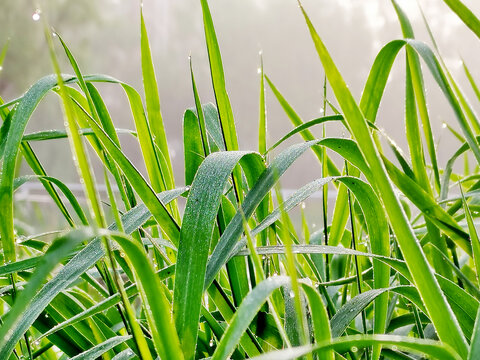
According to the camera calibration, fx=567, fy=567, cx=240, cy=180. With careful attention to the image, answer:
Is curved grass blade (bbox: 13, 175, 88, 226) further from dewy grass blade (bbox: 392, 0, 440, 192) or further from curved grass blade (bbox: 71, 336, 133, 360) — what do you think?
dewy grass blade (bbox: 392, 0, 440, 192)

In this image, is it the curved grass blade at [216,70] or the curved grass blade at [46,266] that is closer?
the curved grass blade at [46,266]

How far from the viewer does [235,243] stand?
28 cm

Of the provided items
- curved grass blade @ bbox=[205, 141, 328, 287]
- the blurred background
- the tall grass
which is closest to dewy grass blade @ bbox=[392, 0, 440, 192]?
the tall grass

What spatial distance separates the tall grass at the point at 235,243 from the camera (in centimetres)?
20

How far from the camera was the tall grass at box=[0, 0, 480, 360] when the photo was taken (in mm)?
202

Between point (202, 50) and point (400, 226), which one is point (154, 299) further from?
point (202, 50)

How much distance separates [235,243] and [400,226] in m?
0.09

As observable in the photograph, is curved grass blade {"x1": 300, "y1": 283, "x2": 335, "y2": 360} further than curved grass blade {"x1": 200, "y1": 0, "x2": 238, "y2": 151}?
No

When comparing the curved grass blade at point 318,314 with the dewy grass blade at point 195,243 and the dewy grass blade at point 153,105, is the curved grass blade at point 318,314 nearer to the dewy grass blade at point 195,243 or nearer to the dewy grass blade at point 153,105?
the dewy grass blade at point 195,243

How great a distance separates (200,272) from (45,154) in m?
16.3

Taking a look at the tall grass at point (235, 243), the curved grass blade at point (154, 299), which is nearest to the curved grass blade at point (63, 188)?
the tall grass at point (235, 243)

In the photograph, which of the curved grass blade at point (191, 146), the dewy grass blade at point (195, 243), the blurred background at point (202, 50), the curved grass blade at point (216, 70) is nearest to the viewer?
the dewy grass blade at point (195, 243)

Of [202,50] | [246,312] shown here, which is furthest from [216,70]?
[202,50]

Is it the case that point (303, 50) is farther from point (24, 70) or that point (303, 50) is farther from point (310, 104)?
point (24, 70)
